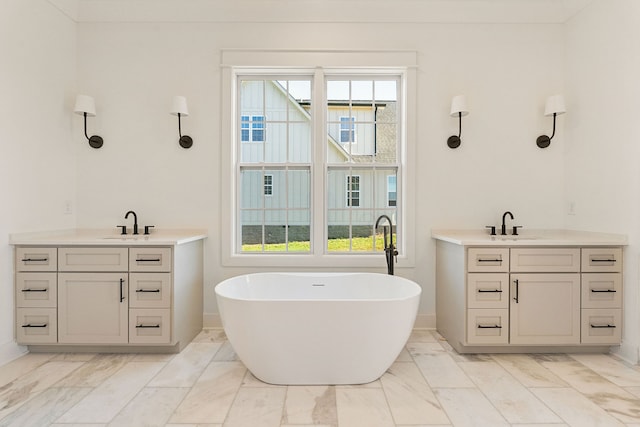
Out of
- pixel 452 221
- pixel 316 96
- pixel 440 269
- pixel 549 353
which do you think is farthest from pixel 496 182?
pixel 316 96

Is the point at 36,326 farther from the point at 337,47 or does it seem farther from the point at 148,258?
the point at 337,47

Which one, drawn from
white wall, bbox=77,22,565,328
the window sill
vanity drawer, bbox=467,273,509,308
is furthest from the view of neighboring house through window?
vanity drawer, bbox=467,273,509,308

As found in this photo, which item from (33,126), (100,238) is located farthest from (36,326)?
(33,126)

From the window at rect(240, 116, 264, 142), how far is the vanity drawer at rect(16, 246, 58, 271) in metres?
1.75

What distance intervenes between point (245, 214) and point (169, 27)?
1.76 metres

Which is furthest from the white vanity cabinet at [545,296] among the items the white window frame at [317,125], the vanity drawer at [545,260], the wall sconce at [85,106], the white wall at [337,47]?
the wall sconce at [85,106]

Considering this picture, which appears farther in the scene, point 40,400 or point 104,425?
point 40,400

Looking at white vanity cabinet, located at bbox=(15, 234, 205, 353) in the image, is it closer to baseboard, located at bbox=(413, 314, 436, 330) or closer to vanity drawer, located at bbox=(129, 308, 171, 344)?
vanity drawer, located at bbox=(129, 308, 171, 344)

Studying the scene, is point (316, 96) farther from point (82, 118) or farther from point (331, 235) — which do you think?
point (82, 118)

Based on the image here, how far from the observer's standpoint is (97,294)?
2795mm

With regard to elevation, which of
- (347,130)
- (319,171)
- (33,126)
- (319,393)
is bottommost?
(319,393)

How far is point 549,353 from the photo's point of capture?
113 inches

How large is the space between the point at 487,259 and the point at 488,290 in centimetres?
23

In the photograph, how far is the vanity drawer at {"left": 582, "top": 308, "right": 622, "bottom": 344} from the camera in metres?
2.79
